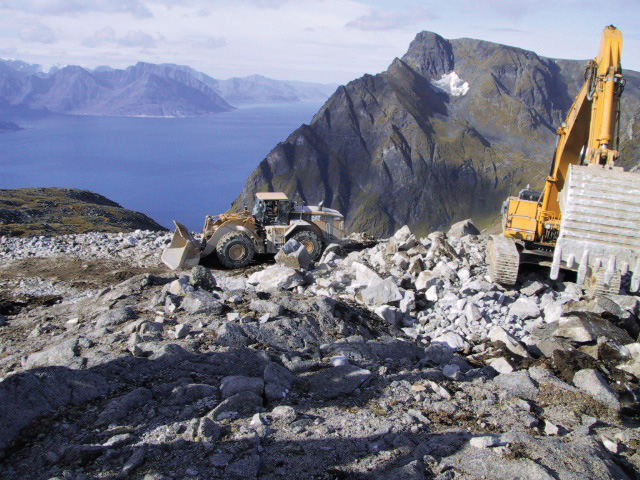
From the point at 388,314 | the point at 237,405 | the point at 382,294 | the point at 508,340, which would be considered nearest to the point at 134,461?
the point at 237,405

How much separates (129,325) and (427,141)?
152m

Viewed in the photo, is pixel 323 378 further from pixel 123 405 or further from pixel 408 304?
pixel 408 304

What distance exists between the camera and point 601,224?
9.45m

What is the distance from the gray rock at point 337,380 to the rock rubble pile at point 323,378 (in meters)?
0.03

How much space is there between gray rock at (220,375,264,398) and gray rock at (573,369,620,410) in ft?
14.8

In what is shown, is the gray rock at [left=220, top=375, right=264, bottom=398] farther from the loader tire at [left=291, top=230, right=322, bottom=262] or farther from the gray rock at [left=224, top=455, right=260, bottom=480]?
the loader tire at [left=291, top=230, right=322, bottom=262]

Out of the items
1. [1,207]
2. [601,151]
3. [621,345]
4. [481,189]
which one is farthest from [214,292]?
[481,189]

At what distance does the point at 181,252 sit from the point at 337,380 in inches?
338

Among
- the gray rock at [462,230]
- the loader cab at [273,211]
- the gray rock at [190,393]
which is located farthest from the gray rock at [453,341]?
the gray rock at [462,230]

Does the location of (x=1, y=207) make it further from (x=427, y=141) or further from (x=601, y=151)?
(x=427, y=141)

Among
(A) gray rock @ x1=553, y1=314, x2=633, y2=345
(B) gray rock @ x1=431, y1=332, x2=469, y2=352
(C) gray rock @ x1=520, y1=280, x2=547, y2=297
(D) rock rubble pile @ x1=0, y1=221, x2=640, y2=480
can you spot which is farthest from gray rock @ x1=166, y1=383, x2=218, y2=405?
(C) gray rock @ x1=520, y1=280, x2=547, y2=297

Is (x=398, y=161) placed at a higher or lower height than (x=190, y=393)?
lower

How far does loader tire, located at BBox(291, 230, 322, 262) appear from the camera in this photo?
47.5 feet

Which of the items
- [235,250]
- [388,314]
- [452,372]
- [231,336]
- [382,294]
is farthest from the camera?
[235,250]
